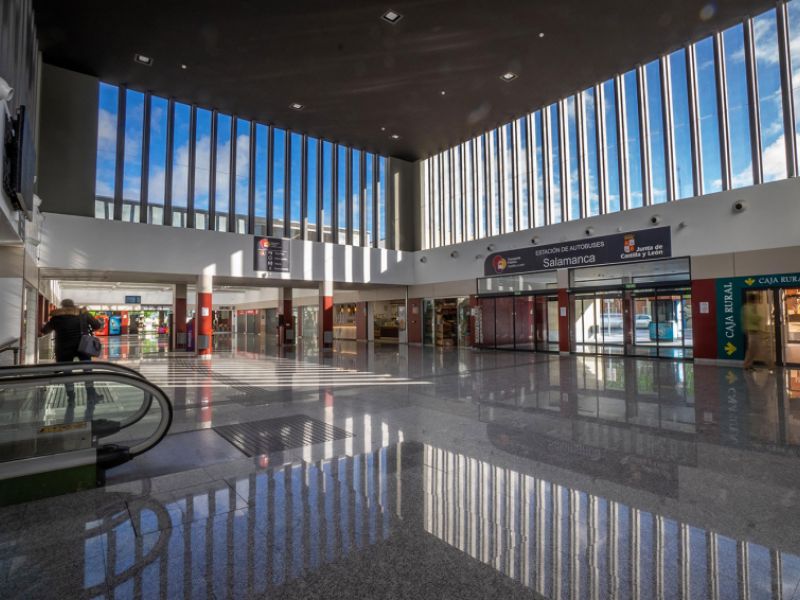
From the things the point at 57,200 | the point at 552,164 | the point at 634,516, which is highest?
the point at 552,164

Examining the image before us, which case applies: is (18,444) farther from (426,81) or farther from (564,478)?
(426,81)

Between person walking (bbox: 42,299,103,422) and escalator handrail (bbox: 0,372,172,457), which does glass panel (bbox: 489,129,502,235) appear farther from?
escalator handrail (bbox: 0,372,172,457)

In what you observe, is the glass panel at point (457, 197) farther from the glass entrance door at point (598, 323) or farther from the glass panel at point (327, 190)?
the glass entrance door at point (598, 323)

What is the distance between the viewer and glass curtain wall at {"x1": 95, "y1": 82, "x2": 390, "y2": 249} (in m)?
14.2

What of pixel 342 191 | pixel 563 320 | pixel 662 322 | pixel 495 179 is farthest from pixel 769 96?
pixel 342 191

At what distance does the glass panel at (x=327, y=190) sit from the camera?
60.9ft

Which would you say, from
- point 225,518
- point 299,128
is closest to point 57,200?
point 299,128

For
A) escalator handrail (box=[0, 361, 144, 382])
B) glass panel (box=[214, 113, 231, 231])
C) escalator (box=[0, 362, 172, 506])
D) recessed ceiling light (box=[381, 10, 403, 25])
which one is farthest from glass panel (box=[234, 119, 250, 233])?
escalator handrail (box=[0, 361, 144, 382])

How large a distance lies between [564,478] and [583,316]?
1224 centimetres

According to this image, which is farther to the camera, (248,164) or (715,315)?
(248,164)

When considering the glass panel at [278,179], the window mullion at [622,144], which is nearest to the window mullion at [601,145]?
the window mullion at [622,144]

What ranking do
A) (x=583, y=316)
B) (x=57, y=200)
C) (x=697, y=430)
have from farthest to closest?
(x=583, y=316), (x=57, y=200), (x=697, y=430)

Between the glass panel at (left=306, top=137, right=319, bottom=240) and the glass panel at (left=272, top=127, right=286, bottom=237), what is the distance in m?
1.05

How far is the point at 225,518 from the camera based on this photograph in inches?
115
